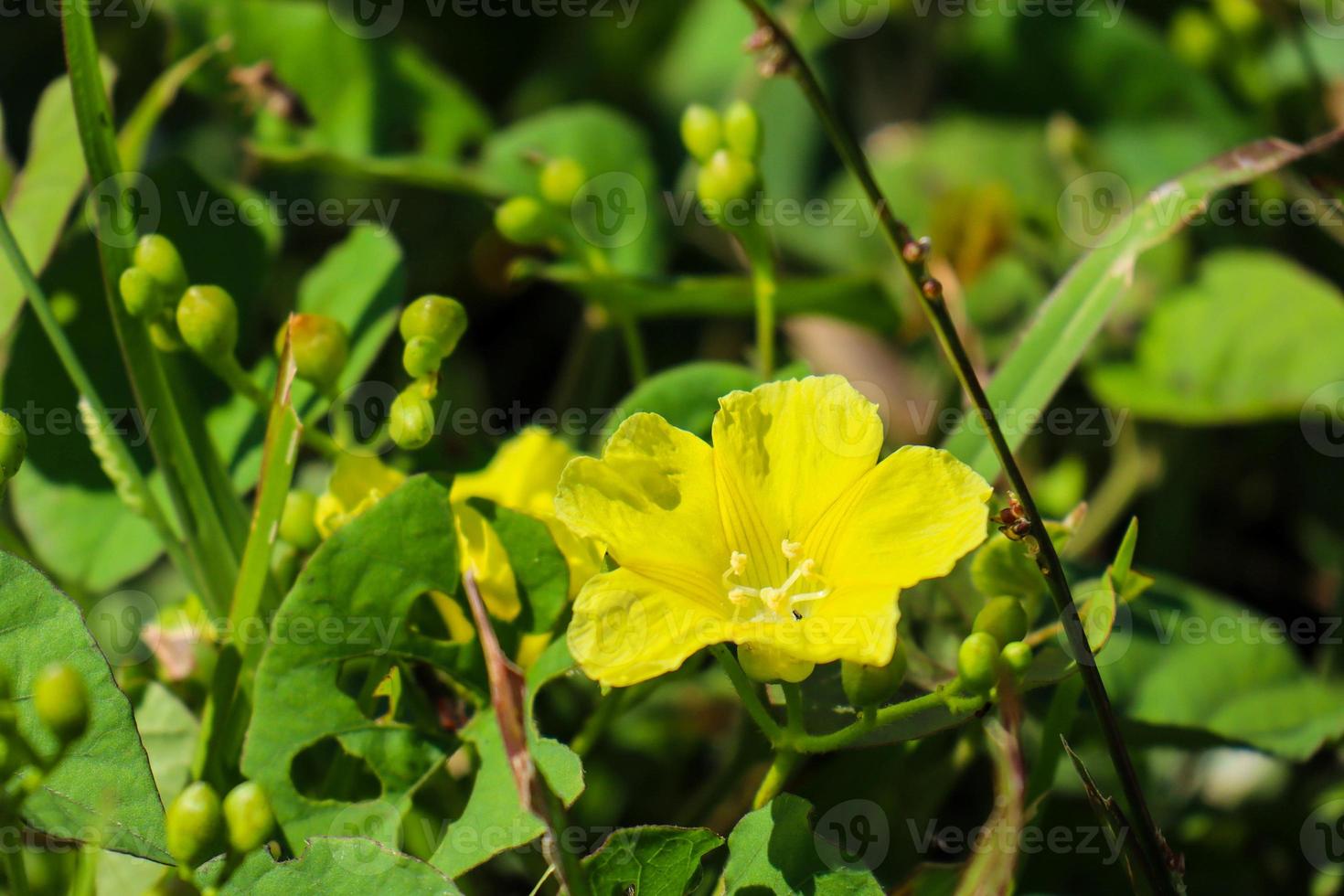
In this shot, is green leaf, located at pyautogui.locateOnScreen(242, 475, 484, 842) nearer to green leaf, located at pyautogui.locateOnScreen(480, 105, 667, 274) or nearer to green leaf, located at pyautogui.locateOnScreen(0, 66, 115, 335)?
green leaf, located at pyautogui.locateOnScreen(0, 66, 115, 335)

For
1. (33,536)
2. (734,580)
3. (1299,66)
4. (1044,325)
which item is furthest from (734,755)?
(1299,66)

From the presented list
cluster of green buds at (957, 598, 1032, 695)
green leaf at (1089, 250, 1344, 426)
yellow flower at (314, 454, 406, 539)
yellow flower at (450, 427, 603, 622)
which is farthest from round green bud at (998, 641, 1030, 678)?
green leaf at (1089, 250, 1344, 426)

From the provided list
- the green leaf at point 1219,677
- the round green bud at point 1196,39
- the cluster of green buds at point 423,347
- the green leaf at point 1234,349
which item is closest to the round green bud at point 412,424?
the cluster of green buds at point 423,347

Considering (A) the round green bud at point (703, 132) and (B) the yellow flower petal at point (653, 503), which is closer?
(B) the yellow flower petal at point (653, 503)

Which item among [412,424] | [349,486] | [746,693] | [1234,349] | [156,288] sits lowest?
[1234,349]

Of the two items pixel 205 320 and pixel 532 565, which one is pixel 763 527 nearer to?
pixel 532 565

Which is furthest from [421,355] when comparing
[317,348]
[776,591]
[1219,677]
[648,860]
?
[1219,677]

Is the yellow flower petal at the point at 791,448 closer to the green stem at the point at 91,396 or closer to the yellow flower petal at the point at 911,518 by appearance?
the yellow flower petal at the point at 911,518
